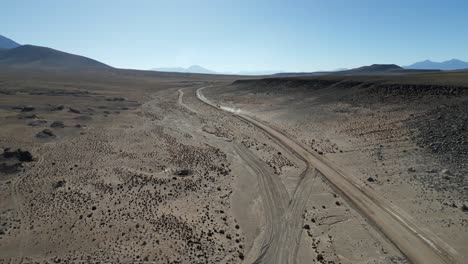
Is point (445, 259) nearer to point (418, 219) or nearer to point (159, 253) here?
point (418, 219)

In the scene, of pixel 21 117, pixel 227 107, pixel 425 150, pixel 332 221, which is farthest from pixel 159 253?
pixel 227 107

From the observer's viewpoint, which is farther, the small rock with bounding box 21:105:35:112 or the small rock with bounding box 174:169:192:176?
the small rock with bounding box 21:105:35:112

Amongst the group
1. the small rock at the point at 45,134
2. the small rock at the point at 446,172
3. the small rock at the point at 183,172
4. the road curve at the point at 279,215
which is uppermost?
the small rock at the point at 45,134

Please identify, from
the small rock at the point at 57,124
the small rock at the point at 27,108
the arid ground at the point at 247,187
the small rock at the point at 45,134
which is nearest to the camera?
the arid ground at the point at 247,187

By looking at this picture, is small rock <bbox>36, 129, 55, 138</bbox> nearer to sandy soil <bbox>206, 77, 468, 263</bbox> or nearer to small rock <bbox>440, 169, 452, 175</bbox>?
sandy soil <bbox>206, 77, 468, 263</bbox>

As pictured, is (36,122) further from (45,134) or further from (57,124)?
(45,134)

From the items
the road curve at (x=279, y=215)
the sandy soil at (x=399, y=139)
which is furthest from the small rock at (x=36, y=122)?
the sandy soil at (x=399, y=139)

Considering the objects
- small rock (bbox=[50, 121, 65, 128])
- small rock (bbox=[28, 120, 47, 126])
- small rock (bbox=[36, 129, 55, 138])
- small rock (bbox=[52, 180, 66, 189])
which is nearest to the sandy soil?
small rock (bbox=[52, 180, 66, 189])

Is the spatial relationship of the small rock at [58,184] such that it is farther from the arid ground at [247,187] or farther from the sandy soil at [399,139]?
the sandy soil at [399,139]
